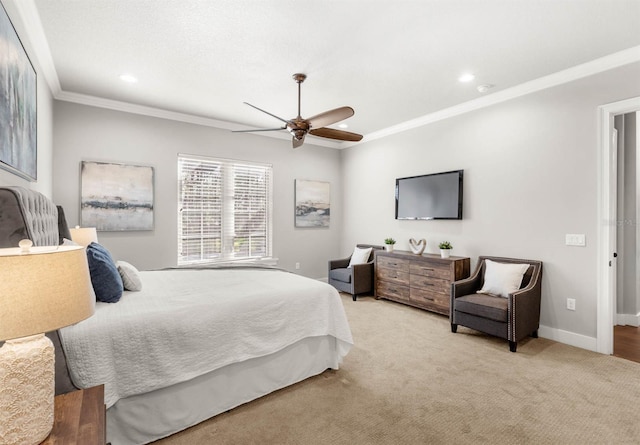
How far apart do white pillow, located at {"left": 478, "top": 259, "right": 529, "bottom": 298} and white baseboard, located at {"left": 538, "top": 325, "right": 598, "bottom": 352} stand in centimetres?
58

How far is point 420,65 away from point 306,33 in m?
1.21

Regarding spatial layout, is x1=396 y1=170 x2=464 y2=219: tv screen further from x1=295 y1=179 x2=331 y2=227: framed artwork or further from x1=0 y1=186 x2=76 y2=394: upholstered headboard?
x1=0 y1=186 x2=76 y2=394: upholstered headboard

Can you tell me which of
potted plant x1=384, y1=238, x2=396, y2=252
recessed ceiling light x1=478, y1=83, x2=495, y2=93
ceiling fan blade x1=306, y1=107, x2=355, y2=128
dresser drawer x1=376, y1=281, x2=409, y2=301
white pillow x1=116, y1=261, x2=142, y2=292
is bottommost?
dresser drawer x1=376, y1=281, x2=409, y2=301

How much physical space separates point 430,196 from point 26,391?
455 centimetres

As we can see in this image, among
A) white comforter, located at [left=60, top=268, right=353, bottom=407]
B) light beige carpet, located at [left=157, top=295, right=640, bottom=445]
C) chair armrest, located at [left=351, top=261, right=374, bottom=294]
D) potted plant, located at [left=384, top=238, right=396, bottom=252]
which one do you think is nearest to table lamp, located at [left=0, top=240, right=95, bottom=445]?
white comforter, located at [left=60, top=268, right=353, bottom=407]

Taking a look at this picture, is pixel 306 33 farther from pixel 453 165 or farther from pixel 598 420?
pixel 598 420

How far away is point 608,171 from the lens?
10.1ft

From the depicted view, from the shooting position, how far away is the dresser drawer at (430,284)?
408cm

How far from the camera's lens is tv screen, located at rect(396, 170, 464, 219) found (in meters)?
4.36

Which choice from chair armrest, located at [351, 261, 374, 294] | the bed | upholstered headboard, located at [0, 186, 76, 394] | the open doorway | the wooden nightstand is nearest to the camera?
the wooden nightstand

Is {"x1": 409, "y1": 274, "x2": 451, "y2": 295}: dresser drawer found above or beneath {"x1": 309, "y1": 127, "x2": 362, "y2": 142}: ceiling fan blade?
beneath

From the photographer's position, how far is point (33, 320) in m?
0.83

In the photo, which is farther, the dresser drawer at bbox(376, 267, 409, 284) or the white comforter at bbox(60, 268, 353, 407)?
the dresser drawer at bbox(376, 267, 409, 284)

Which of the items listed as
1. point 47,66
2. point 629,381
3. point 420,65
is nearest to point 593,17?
point 420,65
